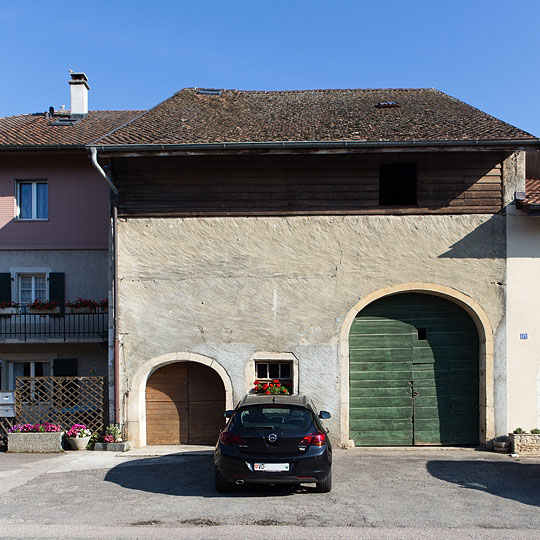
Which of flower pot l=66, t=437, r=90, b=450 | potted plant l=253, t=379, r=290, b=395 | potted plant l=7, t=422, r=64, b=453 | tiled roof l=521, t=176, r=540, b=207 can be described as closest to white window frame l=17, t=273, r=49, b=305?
potted plant l=7, t=422, r=64, b=453

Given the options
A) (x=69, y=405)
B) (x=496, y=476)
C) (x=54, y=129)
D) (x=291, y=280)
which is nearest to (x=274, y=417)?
(x=496, y=476)

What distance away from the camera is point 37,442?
39.7 feet

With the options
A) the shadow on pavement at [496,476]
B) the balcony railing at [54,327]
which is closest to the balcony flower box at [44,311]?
the balcony railing at [54,327]

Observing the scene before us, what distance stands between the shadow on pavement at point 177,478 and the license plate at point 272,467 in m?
0.70

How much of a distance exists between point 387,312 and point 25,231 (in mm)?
10192

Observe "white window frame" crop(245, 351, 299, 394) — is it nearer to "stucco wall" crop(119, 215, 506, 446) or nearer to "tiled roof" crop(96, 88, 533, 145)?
"stucco wall" crop(119, 215, 506, 446)

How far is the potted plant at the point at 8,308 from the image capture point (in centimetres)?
1511

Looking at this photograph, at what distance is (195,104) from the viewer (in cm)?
1525

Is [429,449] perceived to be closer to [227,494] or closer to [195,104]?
[227,494]

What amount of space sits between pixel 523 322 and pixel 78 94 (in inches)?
626

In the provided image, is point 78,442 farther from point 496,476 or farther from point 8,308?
point 496,476

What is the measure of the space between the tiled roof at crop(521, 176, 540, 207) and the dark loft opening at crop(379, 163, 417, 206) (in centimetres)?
238

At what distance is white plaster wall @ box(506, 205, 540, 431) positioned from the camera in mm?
12102

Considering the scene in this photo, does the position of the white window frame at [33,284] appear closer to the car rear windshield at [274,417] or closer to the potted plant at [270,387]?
the potted plant at [270,387]
